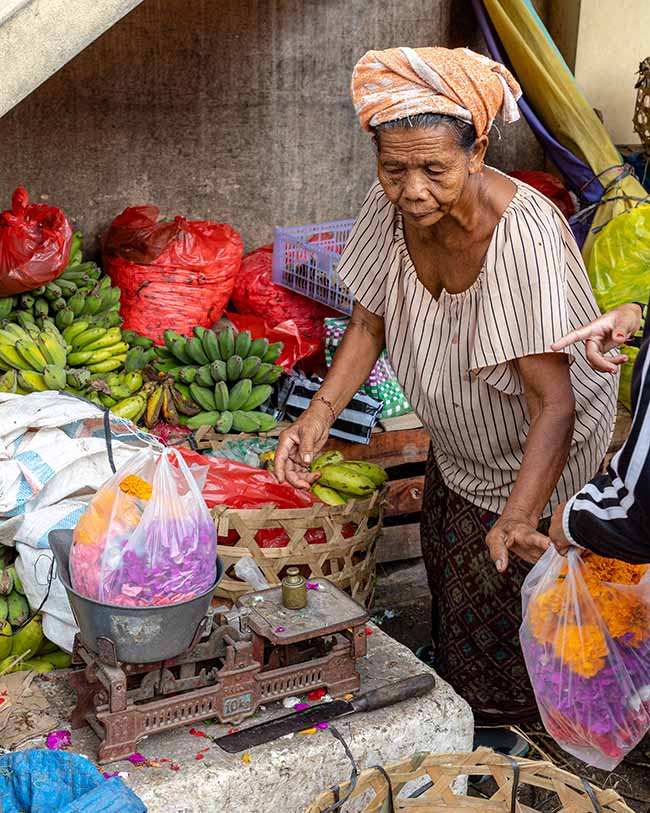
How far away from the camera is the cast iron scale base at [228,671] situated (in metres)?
2.23

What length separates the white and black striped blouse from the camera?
246cm

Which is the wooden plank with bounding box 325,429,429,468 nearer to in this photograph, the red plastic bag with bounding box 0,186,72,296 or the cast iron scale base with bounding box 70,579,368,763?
the red plastic bag with bounding box 0,186,72,296

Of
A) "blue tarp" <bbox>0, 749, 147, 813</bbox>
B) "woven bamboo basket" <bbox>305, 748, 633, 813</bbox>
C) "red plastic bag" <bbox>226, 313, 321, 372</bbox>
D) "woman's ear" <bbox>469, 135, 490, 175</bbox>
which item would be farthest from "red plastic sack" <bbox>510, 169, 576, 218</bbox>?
"blue tarp" <bbox>0, 749, 147, 813</bbox>

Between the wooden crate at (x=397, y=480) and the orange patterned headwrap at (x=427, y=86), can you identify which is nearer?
the orange patterned headwrap at (x=427, y=86)

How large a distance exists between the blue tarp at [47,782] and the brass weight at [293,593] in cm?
63

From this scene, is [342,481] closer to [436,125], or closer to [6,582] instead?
[6,582]

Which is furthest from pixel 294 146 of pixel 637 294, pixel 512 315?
pixel 512 315

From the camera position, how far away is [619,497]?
1750mm

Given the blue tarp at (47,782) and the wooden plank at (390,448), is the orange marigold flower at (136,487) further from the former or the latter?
the wooden plank at (390,448)

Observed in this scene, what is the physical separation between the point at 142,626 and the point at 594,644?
937mm

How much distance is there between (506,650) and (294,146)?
10.2 feet

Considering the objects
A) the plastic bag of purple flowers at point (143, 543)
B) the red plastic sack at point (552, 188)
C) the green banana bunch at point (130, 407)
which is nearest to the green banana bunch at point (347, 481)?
the green banana bunch at point (130, 407)

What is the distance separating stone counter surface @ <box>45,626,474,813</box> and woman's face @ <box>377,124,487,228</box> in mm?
1159

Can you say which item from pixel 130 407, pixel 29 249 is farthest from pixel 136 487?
pixel 29 249
